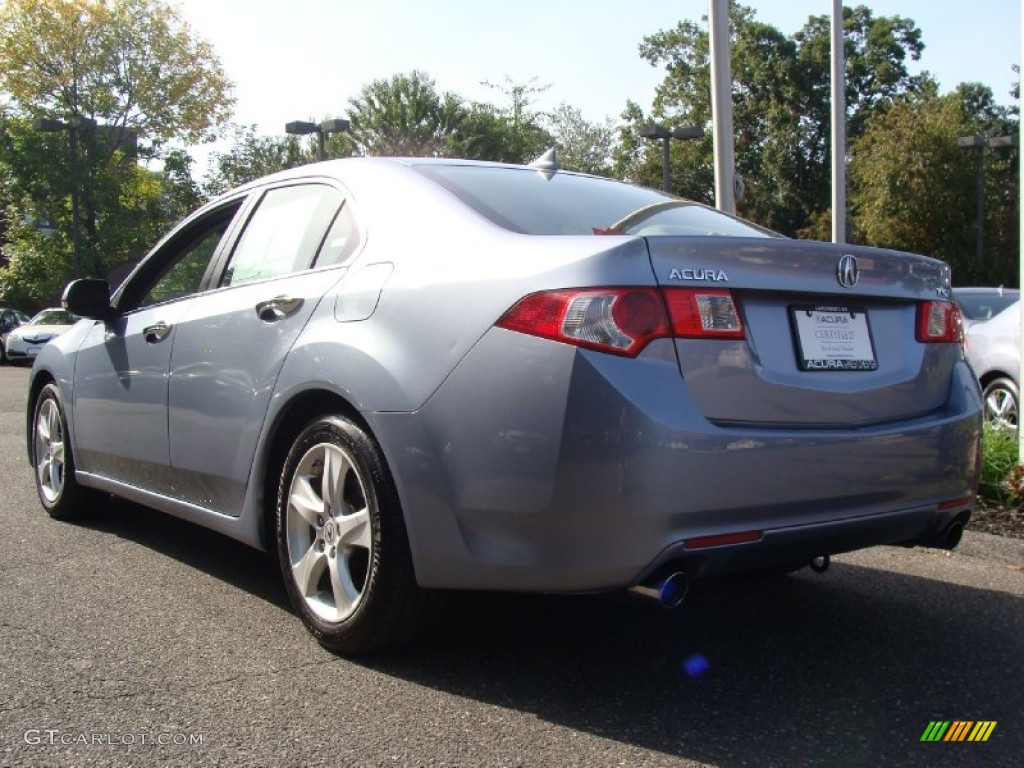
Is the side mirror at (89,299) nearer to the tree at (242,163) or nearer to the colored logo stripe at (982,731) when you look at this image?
the colored logo stripe at (982,731)

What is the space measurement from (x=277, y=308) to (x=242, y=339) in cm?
22

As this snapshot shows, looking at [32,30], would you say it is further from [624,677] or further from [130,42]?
[624,677]

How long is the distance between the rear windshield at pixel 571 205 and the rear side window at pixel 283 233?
1.37 ft

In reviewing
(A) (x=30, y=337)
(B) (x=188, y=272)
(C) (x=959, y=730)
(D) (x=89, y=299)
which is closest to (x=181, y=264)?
(B) (x=188, y=272)

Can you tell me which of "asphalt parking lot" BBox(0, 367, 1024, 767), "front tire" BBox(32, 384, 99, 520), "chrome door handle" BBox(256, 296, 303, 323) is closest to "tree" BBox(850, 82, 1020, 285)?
"front tire" BBox(32, 384, 99, 520)

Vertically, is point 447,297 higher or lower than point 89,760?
higher

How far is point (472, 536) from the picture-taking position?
9.46 feet

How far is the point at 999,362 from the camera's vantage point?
877 cm

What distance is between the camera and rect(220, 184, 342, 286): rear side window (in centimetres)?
382

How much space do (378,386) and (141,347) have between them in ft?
6.12

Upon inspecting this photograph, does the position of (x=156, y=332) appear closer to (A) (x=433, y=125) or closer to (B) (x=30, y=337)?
(B) (x=30, y=337)

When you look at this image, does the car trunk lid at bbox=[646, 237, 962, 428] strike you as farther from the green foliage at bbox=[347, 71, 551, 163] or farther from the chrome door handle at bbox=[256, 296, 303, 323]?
the green foliage at bbox=[347, 71, 551, 163]

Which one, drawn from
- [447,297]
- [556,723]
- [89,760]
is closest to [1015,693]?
[556,723]

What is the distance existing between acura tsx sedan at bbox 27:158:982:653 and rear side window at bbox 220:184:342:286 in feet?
0.05
